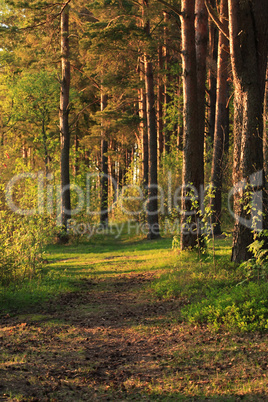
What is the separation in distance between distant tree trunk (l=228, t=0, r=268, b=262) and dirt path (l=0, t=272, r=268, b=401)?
3186mm

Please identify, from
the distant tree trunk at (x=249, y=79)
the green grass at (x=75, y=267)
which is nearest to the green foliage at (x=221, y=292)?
the distant tree trunk at (x=249, y=79)

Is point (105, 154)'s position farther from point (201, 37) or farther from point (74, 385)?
point (74, 385)

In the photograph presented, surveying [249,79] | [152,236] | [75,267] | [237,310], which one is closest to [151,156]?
[152,236]

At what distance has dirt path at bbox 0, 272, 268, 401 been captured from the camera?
457 cm

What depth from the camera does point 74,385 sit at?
4840 millimetres

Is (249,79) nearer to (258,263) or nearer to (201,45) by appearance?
(258,263)

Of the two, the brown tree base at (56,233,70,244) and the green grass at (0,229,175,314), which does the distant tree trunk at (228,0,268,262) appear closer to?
the green grass at (0,229,175,314)

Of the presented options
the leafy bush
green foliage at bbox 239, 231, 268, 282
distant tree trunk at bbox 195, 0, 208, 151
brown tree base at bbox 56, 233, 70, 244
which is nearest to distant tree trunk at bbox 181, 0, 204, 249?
distant tree trunk at bbox 195, 0, 208, 151

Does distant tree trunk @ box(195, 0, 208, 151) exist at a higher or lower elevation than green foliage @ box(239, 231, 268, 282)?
higher

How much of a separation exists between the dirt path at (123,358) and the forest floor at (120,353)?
11 mm

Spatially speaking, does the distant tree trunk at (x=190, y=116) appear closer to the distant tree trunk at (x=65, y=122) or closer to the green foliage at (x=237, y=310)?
the green foliage at (x=237, y=310)

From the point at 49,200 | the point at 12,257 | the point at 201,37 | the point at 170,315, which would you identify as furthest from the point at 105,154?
the point at 170,315

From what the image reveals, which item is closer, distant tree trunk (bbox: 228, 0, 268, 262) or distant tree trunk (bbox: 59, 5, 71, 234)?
distant tree trunk (bbox: 228, 0, 268, 262)

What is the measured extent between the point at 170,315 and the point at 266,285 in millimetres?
1791
